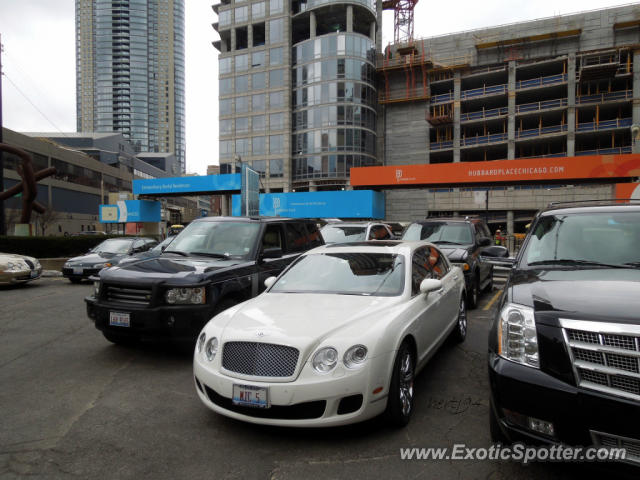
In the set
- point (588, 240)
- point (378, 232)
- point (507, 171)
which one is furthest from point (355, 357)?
point (507, 171)

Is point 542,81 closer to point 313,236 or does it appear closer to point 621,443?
point 313,236

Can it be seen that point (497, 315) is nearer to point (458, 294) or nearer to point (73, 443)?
point (458, 294)

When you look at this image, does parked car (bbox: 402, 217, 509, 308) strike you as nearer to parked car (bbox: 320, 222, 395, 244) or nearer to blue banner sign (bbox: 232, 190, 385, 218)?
parked car (bbox: 320, 222, 395, 244)

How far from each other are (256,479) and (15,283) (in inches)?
470

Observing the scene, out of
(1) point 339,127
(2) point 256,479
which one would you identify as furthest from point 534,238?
(1) point 339,127

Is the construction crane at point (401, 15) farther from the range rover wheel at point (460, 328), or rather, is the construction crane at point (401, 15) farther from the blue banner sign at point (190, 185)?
the range rover wheel at point (460, 328)

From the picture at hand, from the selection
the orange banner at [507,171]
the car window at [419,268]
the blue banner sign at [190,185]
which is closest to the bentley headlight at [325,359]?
the car window at [419,268]

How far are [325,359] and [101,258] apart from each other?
39.2 feet

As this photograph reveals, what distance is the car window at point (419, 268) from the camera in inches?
168

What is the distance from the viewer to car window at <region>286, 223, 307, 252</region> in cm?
719

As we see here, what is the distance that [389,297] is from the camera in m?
3.94

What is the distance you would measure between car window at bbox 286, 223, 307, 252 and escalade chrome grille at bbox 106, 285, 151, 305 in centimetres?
269

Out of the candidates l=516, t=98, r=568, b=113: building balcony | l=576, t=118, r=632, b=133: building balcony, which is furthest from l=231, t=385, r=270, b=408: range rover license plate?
l=516, t=98, r=568, b=113: building balcony

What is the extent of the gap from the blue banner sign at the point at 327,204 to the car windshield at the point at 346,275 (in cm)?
2650
